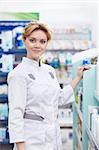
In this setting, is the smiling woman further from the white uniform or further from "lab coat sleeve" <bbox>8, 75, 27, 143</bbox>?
"lab coat sleeve" <bbox>8, 75, 27, 143</bbox>

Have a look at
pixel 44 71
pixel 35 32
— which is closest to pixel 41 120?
pixel 44 71

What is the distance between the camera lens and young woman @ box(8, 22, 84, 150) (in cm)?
240

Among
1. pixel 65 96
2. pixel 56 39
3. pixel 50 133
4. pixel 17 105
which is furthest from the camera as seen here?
pixel 56 39

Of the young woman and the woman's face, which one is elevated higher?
the woman's face

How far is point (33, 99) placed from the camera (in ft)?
8.01

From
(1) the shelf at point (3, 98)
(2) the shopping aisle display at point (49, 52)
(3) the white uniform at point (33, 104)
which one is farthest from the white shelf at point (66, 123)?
(3) the white uniform at point (33, 104)

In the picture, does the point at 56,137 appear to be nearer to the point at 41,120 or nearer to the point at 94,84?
the point at 41,120

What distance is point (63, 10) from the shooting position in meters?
5.50

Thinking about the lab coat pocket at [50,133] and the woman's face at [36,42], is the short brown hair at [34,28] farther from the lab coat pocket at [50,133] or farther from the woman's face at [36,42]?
the lab coat pocket at [50,133]

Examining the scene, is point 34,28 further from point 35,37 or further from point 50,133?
point 50,133

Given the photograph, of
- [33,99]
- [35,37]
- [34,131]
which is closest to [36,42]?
[35,37]

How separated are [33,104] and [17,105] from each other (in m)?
0.13

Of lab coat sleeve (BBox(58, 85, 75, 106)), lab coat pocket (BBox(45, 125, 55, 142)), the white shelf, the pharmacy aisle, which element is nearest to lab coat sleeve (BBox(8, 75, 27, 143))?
lab coat pocket (BBox(45, 125, 55, 142))

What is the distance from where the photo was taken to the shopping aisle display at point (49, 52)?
4.84 meters
